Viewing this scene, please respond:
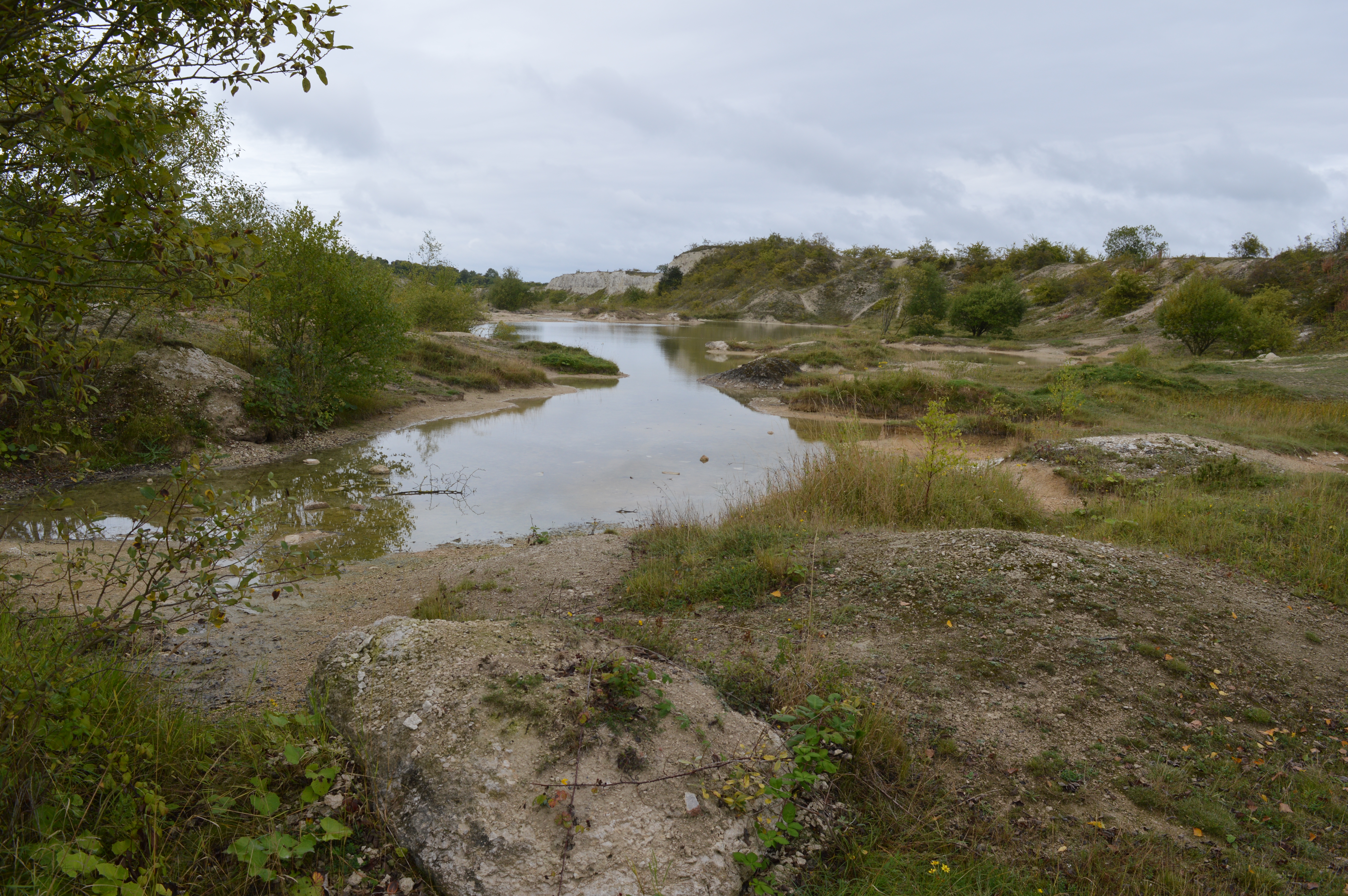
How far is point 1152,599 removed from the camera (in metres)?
5.19

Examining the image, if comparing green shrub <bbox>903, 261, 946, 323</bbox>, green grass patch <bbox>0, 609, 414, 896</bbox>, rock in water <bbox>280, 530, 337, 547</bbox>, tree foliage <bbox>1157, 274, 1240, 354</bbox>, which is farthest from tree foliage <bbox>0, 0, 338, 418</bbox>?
green shrub <bbox>903, 261, 946, 323</bbox>

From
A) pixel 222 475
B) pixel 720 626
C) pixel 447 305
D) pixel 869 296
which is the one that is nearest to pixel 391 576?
pixel 720 626

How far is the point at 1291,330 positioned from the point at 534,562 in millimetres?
38166

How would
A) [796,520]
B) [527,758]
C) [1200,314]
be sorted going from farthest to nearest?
[1200,314] → [796,520] → [527,758]

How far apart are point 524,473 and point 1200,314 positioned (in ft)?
104

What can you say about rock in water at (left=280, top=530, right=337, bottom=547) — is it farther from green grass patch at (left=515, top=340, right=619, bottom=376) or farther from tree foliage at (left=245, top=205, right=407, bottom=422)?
green grass patch at (left=515, top=340, right=619, bottom=376)

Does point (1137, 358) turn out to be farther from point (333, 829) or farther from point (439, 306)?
point (333, 829)

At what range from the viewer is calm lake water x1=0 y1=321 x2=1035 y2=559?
9.24m

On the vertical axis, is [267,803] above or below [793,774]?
above

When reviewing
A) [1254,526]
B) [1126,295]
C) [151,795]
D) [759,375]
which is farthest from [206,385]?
[1126,295]

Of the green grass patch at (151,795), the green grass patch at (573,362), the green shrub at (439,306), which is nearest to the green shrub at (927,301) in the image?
the green grass patch at (573,362)

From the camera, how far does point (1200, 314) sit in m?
29.8

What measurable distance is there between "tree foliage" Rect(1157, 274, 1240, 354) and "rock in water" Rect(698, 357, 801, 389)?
58.4ft

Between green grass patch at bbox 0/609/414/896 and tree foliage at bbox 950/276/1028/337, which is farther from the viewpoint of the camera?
tree foliage at bbox 950/276/1028/337
